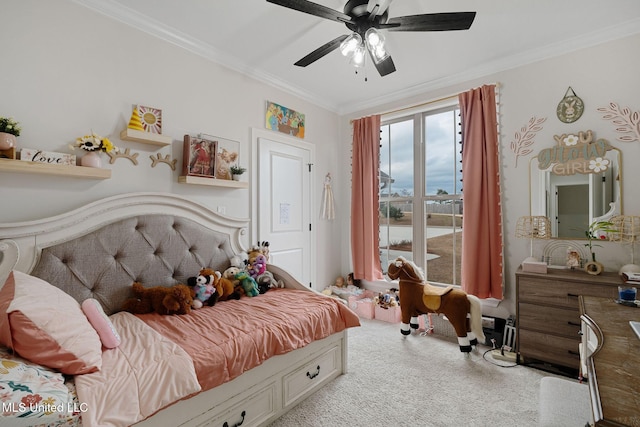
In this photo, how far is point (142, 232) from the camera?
2141 millimetres

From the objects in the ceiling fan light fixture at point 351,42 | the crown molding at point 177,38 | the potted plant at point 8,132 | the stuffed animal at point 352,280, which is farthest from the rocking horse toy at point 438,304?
the potted plant at point 8,132

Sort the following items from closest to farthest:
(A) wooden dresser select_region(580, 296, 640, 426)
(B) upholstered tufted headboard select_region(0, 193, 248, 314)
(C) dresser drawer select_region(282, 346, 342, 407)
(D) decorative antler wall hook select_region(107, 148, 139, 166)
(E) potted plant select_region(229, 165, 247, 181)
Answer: (A) wooden dresser select_region(580, 296, 640, 426) → (B) upholstered tufted headboard select_region(0, 193, 248, 314) → (C) dresser drawer select_region(282, 346, 342, 407) → (D) decorative antler wall hook select_region(107, 148, 139, 166) → (E) potted plant select_region(229, 165, 247, 181)

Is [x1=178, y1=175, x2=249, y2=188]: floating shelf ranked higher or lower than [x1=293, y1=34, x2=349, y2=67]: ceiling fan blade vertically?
lower

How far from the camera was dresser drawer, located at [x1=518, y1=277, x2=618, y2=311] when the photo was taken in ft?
6.87

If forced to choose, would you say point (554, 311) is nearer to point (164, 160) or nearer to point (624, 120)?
point (624, 120)

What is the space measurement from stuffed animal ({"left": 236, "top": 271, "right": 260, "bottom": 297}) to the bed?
0.11 m

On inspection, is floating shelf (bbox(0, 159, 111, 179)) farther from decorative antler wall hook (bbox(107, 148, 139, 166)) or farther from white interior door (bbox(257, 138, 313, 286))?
white interior door (bbox(257, 138, 313, 286))

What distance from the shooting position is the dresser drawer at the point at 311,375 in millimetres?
1876

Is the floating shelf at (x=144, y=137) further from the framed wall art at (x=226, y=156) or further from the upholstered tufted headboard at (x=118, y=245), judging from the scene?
the framed wall art at (x=226, y=156)

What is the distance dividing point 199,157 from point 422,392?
8.30 ft

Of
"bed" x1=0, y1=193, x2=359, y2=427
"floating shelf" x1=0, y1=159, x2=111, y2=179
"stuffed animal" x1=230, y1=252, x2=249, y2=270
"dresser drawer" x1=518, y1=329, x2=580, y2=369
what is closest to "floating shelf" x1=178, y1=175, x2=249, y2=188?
"bed" x1=0, y1=193, x2=359, y2=427

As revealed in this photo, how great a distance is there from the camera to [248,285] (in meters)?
2.43

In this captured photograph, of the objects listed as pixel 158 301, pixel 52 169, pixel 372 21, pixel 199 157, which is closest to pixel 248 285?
pixel 158 301

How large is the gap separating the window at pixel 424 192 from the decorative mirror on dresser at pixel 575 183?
2.48ft
